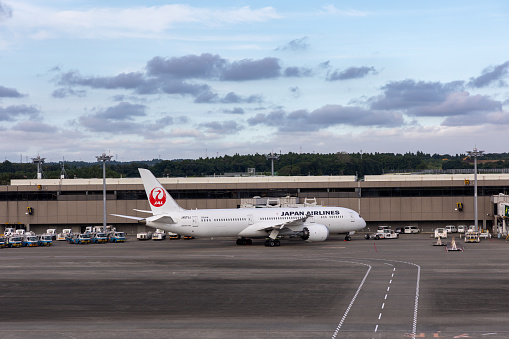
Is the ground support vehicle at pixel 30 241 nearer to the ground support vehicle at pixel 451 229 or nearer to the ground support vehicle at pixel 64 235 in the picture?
the ground support vehicle at pixel 64 235

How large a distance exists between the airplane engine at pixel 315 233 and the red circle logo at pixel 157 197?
17.6 m

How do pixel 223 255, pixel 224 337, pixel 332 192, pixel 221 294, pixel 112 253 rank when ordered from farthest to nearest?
1. pixel 332 192
2. pixel 112 253
3. pixel 223 255
4. pixel 221 294
5. pixel 224 337

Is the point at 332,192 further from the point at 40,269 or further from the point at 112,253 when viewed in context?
the point at 40,269

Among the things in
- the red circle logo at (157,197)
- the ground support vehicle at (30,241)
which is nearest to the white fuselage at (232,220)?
the red circle logo at (157,197)

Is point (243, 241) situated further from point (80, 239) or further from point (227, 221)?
point (80, 239)

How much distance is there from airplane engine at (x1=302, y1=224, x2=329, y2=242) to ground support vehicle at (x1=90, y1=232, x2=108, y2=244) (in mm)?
29918

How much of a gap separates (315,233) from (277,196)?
93.7 ft

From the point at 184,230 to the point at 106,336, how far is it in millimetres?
50796

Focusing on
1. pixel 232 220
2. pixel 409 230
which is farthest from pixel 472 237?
pixel 232 220

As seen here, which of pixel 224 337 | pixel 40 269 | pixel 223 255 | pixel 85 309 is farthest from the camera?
pixel 223 255

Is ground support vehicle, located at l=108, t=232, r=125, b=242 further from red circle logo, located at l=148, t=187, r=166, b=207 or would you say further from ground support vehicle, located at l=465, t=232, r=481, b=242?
ground support vehicle, located at l=465, t=232, r=481, b=242

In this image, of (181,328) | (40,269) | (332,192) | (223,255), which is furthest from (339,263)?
(332,192)

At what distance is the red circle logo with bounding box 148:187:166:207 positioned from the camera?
81.9 metres

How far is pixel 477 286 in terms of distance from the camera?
44.1m
